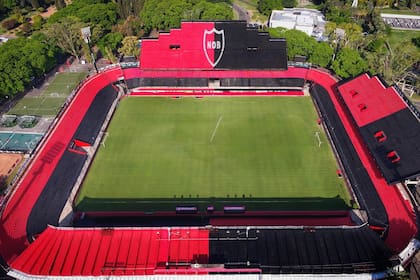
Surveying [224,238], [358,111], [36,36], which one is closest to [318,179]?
[358,111]

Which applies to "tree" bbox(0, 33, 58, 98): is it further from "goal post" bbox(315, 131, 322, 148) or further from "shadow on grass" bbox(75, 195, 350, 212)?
"goal post" bbox(315, 131, 322, 148)

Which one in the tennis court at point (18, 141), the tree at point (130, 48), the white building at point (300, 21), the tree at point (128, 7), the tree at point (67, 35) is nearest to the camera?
the tennis court at point (18, 141)

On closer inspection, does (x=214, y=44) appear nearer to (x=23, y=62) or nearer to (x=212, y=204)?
(x=212, y=204)

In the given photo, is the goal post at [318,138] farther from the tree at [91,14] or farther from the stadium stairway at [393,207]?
the tree at [91,14]

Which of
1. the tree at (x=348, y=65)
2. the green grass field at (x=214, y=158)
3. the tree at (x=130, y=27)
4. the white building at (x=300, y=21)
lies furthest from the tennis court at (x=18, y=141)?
the white building at (x=300, y=21)

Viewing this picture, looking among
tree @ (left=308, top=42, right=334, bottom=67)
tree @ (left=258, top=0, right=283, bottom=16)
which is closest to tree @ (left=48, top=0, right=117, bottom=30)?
tree @ (left=258, top=0, right=283, bottom=16)

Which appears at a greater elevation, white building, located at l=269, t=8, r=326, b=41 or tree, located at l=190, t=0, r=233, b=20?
tree, located at l=190, t=0, r=233, b=20
